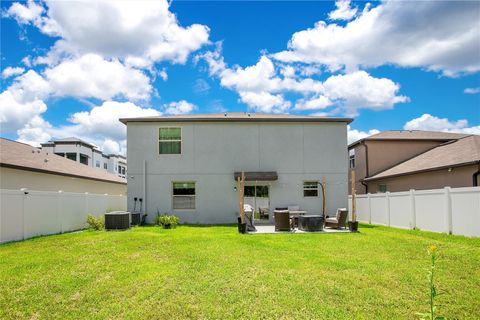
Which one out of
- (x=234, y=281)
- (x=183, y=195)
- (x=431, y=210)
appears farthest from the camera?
(x=183, y=195)

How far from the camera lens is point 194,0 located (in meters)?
14.1

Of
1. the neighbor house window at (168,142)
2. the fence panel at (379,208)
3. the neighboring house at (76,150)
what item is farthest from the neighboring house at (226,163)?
the neighboring house at (76,150)

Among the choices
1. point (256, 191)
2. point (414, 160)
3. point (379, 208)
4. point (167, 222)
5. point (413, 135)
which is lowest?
point (167, 222)

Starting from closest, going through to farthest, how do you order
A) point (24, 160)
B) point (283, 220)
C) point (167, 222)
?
point (283, 220)
point (167, 222)
point (24, 160)

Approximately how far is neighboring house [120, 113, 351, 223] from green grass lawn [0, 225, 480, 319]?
8.71 meters

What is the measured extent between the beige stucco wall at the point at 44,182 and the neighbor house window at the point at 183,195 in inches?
255

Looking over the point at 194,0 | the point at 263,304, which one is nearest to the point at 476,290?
the point at 263,304

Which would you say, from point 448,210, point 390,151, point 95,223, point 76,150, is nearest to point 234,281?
point 448,210

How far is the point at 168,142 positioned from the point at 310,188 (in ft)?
27.8

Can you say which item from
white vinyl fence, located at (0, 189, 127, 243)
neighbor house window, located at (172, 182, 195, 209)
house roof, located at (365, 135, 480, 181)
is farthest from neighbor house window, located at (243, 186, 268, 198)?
house roof, located at (365, 135, 480, 181)

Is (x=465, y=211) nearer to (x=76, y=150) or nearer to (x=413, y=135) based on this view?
(x=413, y=135)

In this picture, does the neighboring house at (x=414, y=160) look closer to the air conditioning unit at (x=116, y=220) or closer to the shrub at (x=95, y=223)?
the air conditioning unit at (x=116, y=220)

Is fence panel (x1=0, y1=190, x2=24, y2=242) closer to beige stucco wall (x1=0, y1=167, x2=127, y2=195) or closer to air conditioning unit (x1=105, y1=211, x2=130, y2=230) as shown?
beige stucco wall (x1=0, y1=167, x2=127, y2=195)

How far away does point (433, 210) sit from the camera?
1356 centimetres
